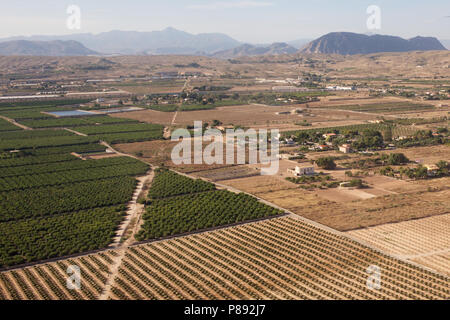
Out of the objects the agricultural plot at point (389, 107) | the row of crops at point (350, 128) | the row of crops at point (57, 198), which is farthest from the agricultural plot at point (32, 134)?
the agricultural plot at point (389, 107)

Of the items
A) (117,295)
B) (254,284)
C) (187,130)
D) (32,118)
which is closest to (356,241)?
(254,284)

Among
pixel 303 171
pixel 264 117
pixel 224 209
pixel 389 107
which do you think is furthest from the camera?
pixel 389 107

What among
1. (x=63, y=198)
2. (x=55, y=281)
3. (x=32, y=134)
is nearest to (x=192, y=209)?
(x=63, y=198)

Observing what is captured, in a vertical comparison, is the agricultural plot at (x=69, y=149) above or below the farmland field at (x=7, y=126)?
below

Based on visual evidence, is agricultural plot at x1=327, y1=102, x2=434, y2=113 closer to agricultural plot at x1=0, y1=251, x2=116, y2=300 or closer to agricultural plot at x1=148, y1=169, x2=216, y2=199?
agricultural plot at x1=148, y1=169, x2=216, y2=199

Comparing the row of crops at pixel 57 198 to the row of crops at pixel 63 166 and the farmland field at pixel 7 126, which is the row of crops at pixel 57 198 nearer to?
the row of crops at pixel 63 166

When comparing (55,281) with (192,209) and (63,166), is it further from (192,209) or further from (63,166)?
(63,166)
